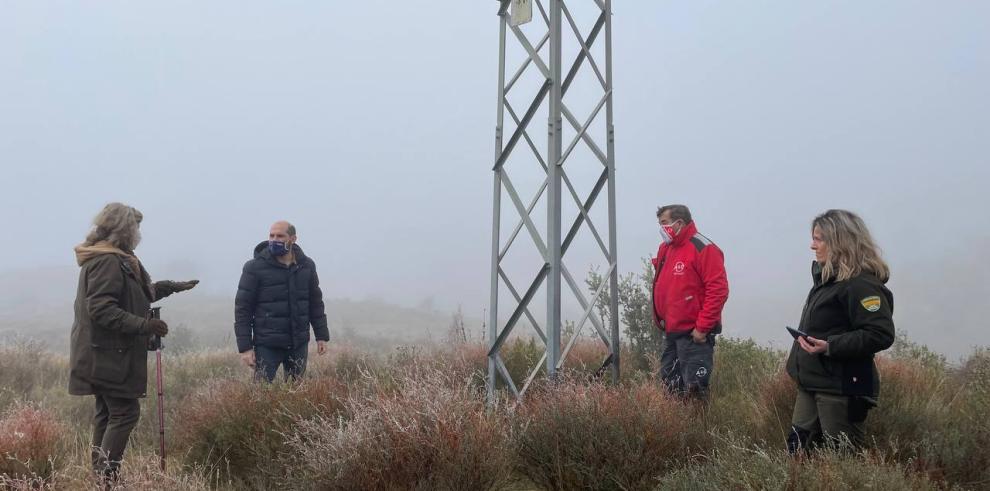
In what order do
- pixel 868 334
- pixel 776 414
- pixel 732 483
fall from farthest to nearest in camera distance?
pixel 776 414 → pixel 868 334 → pixel 732 483

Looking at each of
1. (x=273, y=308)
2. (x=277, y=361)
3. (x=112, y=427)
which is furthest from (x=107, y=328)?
(x=277, y=361)

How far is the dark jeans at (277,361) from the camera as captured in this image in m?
7.18

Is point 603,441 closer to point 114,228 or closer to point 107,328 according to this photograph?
point 107,328

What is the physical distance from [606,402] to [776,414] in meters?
1.69

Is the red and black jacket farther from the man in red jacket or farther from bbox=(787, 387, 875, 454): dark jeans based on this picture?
bbox=(787, 387, 875, 454): dark jeans

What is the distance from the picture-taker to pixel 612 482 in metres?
4.45

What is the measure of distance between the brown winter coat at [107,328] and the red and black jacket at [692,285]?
13.3 ft

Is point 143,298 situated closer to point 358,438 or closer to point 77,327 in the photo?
point 77,327

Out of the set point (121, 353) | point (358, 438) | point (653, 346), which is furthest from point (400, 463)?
point (653, 346)

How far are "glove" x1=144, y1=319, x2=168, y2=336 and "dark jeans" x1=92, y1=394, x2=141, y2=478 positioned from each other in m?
0.52

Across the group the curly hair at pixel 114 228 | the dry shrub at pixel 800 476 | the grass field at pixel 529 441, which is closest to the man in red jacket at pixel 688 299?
the grass field at pixel 529 441

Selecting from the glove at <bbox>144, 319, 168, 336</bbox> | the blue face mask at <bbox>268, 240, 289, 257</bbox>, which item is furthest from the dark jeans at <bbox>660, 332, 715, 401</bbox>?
the glove at <bbox>144, 319, 168, 336</bbox>

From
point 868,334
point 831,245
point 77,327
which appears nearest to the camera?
point 868,334

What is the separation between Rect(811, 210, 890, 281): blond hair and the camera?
4.12 meters
